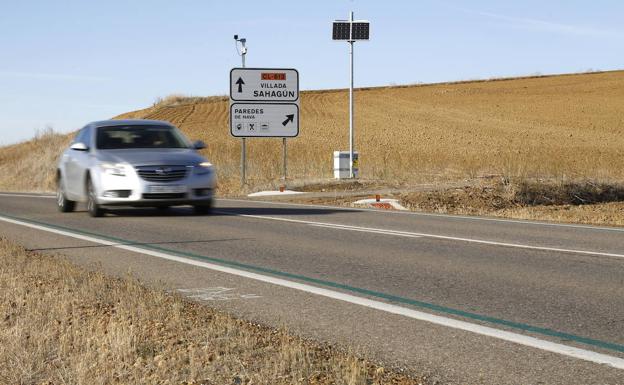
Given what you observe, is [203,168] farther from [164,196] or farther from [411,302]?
[411,302]

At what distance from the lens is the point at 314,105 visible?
263ft

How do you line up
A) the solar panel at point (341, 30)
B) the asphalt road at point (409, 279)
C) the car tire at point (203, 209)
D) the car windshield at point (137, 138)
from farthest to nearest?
1. the solar panel at point (341, 30)
2. the car windshield at point (137, 138)
3. the car tire at point (203, 209)
4. the asphalt road at point (409, 279)

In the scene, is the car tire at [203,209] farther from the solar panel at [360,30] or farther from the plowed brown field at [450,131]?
the solar panel at [360,30]

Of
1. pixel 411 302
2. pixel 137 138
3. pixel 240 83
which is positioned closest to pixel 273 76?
pixel 240 83

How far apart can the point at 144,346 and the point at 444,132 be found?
54918 mm

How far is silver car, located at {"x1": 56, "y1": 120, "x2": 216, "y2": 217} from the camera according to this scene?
16.6m

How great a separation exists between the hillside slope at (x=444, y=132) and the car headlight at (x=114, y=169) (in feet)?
45.9

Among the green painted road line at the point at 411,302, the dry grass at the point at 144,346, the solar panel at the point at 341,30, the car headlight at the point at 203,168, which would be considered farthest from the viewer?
the solar panel at the point at 341,30

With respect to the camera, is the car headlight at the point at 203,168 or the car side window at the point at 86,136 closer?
the car headlight at the point at 203,168

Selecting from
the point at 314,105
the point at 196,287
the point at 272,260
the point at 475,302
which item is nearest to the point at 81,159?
the point at 272,260

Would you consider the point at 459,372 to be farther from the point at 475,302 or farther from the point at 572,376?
the point at 475,302

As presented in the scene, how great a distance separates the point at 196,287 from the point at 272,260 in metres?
2.07

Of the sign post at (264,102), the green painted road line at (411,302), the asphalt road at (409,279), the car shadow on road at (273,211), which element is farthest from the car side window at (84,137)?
the sign post at (264,102)

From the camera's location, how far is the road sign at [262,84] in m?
31.4
